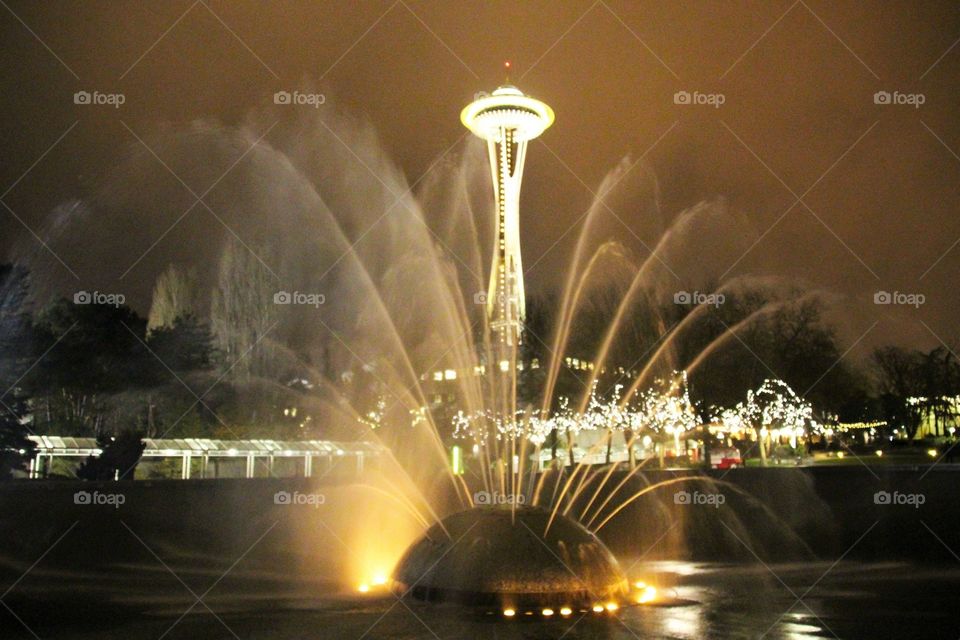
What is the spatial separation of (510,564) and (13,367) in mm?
35299

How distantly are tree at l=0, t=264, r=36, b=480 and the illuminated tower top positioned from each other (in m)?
22.9

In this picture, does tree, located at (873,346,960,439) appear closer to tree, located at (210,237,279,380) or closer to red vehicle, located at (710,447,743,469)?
red vehicle, located at (710,447,743,469)

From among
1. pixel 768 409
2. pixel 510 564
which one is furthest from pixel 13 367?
pixel 768 409

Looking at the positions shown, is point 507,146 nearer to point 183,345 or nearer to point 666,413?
point 666,413

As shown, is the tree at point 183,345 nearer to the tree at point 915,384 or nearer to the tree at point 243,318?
the tree at point 243,318

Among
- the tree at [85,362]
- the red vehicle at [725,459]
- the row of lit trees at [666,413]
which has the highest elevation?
the tree at [85,362]

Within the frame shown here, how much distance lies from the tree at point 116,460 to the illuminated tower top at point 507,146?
62.0 feet

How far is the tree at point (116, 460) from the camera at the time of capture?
1527 inches

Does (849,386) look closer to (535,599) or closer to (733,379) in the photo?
(733,379)

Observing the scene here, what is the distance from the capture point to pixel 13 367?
3950 cm

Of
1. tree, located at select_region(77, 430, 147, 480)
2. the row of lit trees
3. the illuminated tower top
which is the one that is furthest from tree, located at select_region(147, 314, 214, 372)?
the illuminated tower top

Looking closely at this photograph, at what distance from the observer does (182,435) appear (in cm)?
4903

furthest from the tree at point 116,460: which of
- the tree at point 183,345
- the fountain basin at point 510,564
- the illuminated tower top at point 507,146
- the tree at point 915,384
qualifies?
the tree at point 915,384

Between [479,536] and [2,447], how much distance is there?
31.8m
